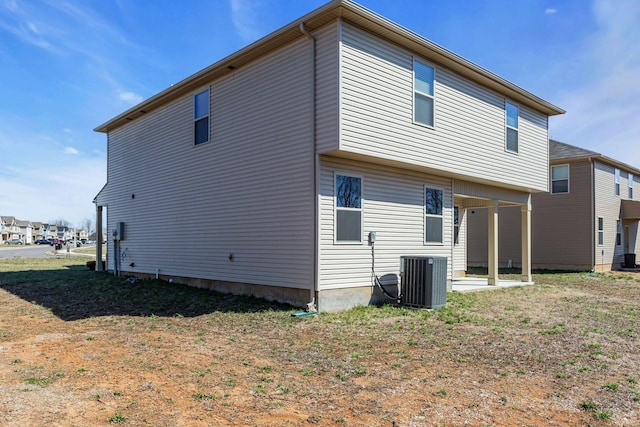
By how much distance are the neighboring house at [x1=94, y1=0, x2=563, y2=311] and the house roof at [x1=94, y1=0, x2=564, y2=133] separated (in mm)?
33

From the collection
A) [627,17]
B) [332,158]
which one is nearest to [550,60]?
[627,17]

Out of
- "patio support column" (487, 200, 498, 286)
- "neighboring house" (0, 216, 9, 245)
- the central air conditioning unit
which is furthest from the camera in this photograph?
"neighboring house" (0, 216, 9, 245)

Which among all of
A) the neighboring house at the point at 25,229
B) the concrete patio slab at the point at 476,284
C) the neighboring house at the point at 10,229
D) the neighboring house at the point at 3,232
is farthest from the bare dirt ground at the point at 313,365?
the neighboring house at the point at 25,229

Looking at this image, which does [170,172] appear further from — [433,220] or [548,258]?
[548,258]

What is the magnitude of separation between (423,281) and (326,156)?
132 inches

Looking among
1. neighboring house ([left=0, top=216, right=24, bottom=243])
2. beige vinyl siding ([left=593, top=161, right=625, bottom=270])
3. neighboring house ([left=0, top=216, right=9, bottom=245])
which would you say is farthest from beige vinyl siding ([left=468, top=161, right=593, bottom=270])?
neighboring house ([left=0, top=216, right=24, bottom=243])

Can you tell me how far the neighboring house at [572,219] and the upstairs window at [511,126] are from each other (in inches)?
349

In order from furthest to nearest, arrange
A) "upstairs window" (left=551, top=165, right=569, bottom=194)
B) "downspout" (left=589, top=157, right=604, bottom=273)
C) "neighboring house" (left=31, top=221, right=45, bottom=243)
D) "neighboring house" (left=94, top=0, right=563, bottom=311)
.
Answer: "neighboring house" (left=31, top=221, right=45, bottom=243)
"upstairs window" (left=551, top=165, right=569, bottom=194)
"downspout" (left=589, top=157, right=604, bottom=273)
"neighboring house" (left=94, top=0, right=563, bottom=311)

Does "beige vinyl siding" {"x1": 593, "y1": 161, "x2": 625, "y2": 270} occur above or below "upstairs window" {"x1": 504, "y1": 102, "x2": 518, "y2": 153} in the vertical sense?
below

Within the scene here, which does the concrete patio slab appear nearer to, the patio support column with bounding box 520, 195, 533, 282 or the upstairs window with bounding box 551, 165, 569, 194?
the patio support column with bounding box 520, 195, 533, 282

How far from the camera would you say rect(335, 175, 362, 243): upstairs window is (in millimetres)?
8727

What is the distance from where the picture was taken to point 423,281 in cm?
919

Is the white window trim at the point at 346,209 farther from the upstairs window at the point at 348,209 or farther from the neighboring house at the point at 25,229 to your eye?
the neighboring house at the point at 25,229

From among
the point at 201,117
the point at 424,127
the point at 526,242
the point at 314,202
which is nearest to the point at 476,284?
the point at 526,242
